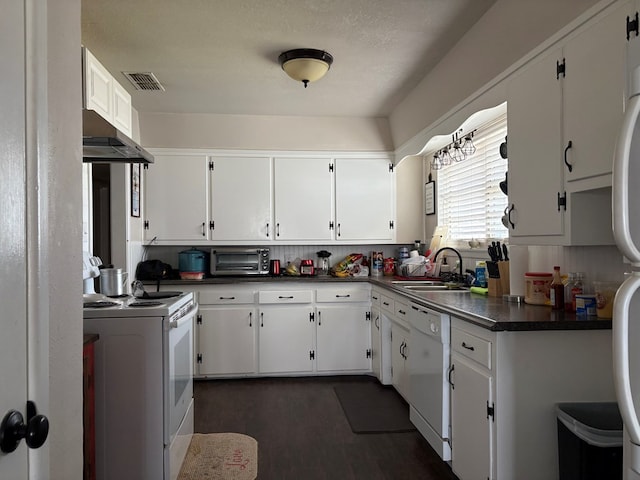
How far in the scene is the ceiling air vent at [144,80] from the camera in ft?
10.9

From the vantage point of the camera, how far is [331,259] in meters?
4.77

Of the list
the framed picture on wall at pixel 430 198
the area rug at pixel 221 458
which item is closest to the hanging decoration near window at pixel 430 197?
the framed picture on wall at pixel 430 198

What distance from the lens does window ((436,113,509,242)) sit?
3242 mm

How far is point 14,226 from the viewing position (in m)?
0.77

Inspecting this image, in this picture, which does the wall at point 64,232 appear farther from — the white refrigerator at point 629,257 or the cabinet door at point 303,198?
the cabinet door at point 303,198

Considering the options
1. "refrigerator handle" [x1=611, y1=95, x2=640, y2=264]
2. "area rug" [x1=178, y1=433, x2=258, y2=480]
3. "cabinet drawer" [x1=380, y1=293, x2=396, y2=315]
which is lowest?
"area rug" [x1=178, y1=433, x2=258, y2=480]

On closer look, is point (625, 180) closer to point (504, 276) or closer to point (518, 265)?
point (518, 265)

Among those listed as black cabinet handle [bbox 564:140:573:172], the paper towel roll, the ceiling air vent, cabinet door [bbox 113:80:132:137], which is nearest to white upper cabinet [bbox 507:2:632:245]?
black cabinet handle [bbox 564:140:573:172]

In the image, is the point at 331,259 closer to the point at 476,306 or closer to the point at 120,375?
the point at 476,306

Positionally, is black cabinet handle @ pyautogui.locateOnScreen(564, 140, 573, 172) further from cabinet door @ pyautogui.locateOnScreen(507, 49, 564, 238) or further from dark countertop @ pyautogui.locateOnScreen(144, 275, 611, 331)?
dark countertop @ pyautogui.locateOnScreen(144, 275, 611, 331)

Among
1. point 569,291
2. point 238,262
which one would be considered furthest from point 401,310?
point 238,262

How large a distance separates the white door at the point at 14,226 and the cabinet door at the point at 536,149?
197 centimetres

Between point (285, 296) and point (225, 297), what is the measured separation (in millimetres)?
538

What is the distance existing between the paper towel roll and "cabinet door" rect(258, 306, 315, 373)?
2.02 metres
